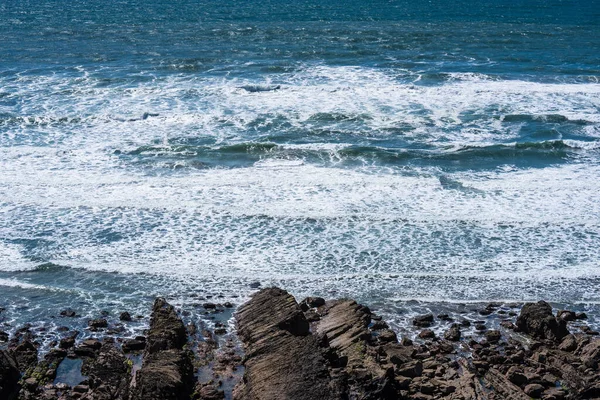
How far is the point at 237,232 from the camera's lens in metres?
19.8

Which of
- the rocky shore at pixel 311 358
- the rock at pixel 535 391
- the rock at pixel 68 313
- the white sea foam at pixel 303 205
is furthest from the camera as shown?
the white sea foam at pixel 303 205


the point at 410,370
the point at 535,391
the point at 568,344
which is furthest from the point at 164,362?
the point at 568,344

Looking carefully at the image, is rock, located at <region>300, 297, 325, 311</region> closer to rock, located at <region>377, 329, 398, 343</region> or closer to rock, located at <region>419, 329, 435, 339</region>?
rock, located at <region>377, 329, 398, 343</region>

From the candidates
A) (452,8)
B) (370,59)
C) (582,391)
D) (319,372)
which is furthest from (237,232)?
(452,8)

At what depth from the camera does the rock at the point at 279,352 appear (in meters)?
11.1

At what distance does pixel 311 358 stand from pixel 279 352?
751 millimetres

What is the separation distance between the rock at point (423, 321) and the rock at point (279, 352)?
1958mm

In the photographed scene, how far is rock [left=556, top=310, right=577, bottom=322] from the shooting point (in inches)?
611

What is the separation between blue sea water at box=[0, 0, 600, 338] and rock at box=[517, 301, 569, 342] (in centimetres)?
171

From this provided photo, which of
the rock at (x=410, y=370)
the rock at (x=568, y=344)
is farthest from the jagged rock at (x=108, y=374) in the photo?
the rock at (x=568, y=344)

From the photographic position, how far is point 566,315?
1557 centimetres

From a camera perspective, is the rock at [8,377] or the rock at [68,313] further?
the rock at [68,313]

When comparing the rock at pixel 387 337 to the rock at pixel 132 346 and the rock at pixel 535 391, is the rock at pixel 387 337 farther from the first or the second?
the rock at pixel 132 346

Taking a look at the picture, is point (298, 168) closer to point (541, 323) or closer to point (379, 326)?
point (379, 326)
